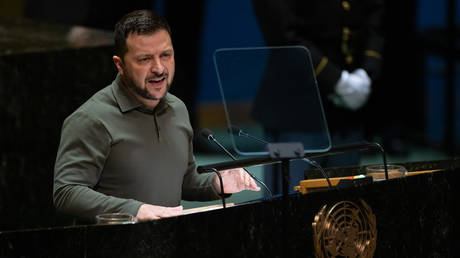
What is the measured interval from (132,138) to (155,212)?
0.41 metres

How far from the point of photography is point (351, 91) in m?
4.08

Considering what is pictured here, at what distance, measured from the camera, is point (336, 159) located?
400cm

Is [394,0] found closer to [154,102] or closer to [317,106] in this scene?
[317,106]

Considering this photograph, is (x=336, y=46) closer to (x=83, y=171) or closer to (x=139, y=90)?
(x=139, y=90)

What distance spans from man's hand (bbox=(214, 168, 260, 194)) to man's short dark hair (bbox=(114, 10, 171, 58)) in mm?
478

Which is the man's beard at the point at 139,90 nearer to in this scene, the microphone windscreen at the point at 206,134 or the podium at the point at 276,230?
the microphone windscreen at the point at 206,134

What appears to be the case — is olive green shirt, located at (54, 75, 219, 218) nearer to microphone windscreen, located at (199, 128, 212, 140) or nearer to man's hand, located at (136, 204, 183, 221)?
man's hand, located at (136, 204, 183, 221)

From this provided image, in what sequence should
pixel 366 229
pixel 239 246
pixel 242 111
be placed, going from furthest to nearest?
pixel 242 111 < pixel 366 229 < pixel 239 246

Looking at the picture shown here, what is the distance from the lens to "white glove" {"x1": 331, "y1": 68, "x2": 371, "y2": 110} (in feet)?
13.3

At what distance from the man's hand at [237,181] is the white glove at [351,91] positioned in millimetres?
1314

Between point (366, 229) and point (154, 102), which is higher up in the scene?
point (154, 102)

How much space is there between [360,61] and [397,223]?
1.72 metres

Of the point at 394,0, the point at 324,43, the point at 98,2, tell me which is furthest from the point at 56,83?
the point at 394,0

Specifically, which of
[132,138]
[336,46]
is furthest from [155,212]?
[336,46]
